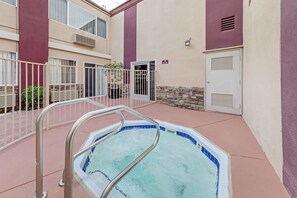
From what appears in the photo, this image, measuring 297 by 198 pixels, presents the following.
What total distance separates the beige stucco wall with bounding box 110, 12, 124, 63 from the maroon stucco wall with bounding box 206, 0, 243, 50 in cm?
494

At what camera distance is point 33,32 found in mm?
5949

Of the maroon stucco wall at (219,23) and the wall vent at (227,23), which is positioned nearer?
the maroon stucco wall at (219,23)

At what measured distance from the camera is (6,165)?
197cm

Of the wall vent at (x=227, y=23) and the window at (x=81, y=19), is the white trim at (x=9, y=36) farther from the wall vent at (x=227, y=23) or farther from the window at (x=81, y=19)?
the wall vent at (x=227, y=23)

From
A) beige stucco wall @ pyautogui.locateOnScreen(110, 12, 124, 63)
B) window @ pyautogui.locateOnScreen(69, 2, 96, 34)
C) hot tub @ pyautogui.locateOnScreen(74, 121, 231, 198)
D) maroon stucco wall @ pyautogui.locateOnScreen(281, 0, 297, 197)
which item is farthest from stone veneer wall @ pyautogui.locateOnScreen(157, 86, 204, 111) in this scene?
window @ pyautogui.locateOnScreen(69, 2, 96, 34)

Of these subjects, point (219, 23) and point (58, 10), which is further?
point (58, 10)

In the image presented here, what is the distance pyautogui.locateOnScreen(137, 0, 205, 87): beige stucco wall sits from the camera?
18.3 feet

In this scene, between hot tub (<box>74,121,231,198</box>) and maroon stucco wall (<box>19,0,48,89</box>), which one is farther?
maroon stucco wall (<box>19,0,48,89</box>)

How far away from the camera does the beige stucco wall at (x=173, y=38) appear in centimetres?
558

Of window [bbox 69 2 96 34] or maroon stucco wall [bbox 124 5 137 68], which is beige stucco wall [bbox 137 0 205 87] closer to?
maroon stucco wall [bbox 124 5 137 68]

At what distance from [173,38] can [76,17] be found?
16.4 ft

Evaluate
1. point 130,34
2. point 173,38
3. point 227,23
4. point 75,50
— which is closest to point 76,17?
point 75,50

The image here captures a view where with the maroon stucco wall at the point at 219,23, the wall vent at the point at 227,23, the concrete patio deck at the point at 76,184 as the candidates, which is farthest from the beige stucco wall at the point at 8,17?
the wall vent at the point at 227,23

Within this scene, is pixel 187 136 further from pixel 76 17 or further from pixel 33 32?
pixel 76 17
